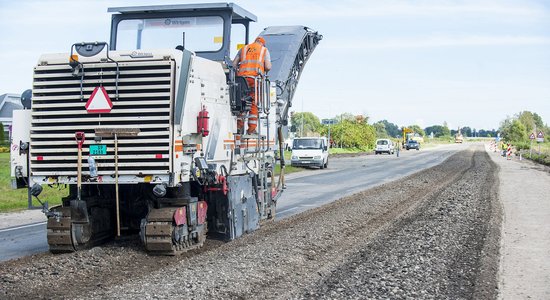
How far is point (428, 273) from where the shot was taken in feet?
27.7

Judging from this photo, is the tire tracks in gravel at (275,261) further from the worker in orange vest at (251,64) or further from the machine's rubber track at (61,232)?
the worker in orange vest at (251,64)

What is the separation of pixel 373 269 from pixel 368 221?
17.5 feet

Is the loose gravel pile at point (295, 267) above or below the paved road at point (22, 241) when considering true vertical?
above

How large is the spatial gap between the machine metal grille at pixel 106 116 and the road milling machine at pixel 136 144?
0.04 ft

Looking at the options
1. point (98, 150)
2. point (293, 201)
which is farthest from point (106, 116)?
point (293, 201)

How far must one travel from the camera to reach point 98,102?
8555mm

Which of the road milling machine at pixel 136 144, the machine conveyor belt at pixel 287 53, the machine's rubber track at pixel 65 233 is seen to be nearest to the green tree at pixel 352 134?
the machine conveyor belt at pixel 287 53

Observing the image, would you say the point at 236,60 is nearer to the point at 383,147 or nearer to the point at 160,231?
the point at 160,231

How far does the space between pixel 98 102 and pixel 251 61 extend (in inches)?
110

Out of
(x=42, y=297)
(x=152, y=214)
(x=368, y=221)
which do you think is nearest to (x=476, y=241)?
(x=368, y=221)

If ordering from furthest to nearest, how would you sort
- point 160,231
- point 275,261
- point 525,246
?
point 525,246
point 275,261
point 160,231

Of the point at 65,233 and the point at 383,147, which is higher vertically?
the point at 65,233

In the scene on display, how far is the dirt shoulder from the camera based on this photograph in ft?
26.7

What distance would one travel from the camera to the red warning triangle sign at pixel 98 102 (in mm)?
8539
